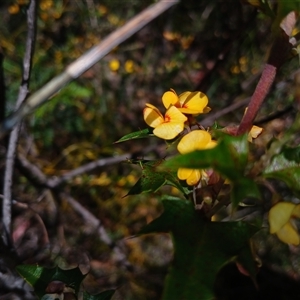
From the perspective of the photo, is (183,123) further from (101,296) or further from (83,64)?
(101,296)

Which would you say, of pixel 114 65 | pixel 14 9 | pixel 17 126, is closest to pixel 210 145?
pixel 17 126

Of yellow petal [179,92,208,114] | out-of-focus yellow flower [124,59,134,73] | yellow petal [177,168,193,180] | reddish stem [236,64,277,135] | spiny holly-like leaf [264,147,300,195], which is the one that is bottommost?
out-of-focus yellow flower [124,59,134,73]

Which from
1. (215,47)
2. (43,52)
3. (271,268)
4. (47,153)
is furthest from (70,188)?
(215,47)

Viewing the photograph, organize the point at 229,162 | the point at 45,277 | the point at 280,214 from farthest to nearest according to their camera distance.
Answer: the point at 45,277, the point at 280,214, the point at 229,162

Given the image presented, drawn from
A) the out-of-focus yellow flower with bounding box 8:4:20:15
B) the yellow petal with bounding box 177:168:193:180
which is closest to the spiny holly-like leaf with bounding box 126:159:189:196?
the yellow petal with bounding box 177:168:193:180

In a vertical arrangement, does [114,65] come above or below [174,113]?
below

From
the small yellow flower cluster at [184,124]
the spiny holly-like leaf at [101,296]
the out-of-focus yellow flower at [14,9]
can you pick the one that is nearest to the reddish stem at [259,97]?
the small yellow flower cluster at [184,124]

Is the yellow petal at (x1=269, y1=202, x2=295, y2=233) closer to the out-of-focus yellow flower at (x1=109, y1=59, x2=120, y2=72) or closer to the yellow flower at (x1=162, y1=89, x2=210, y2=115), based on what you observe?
the yellow flower at (x1=162, y1=89, x2=210, y2=115)
